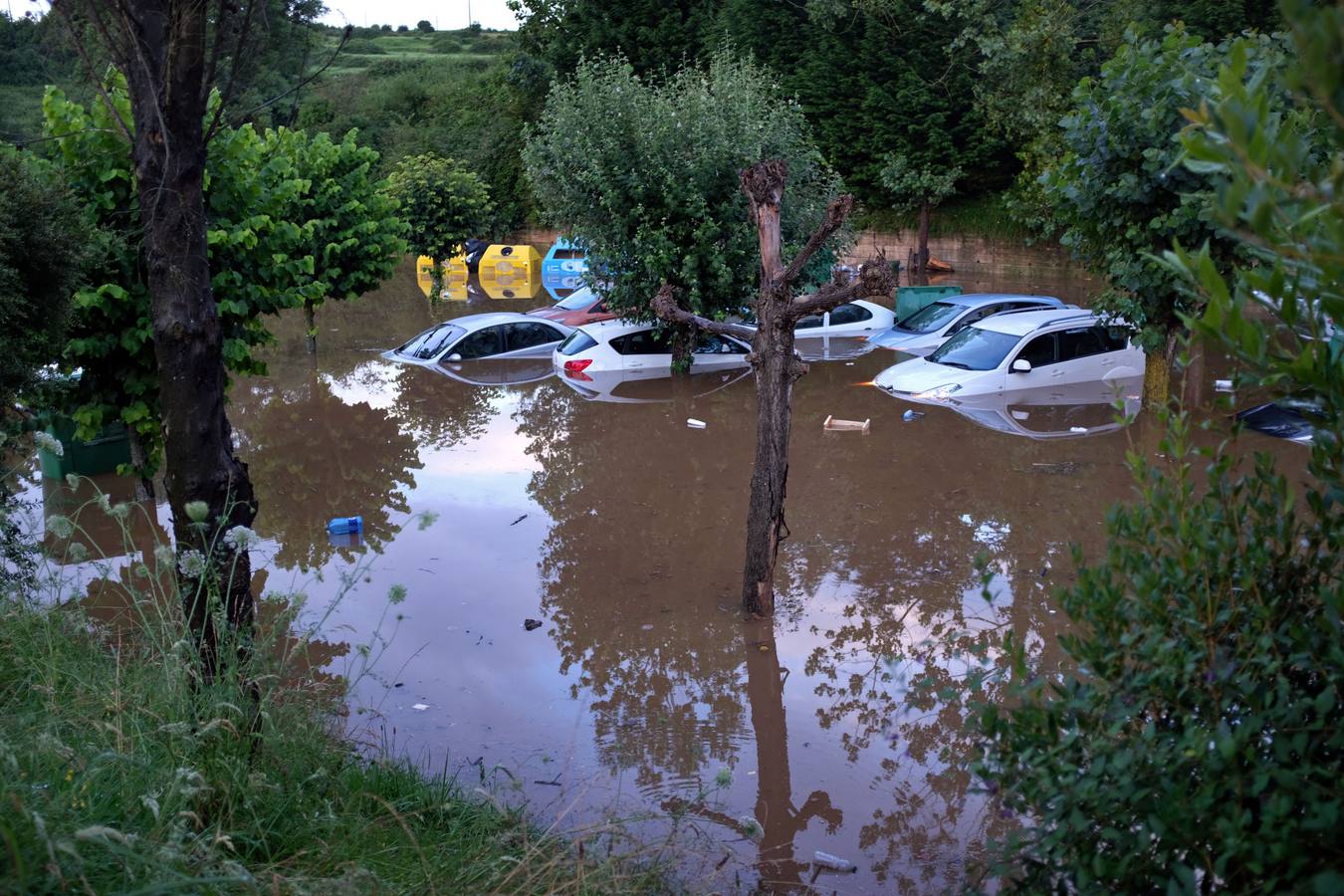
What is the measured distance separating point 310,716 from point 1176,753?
4.05 m

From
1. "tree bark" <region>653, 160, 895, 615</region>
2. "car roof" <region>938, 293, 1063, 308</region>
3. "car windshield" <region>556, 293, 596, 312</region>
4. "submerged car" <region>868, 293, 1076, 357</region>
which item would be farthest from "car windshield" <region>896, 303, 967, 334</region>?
"tree bark" <region>653, 160, 895, 615</region>

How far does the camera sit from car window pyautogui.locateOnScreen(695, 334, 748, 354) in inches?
789

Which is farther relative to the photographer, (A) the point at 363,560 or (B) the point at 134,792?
(A) the point at 363,560

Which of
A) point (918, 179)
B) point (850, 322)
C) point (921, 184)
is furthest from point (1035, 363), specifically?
point (918, 179)

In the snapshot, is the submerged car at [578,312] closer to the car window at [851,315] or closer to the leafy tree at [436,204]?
the leafy tree at [436,204]

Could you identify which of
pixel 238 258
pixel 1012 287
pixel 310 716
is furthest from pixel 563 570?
pixel 1012 287

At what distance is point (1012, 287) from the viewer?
3145 centimetres

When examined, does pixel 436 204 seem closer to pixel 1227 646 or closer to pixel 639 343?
pixel 639 343

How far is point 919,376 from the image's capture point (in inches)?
704

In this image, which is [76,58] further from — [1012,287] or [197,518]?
[1012,287]

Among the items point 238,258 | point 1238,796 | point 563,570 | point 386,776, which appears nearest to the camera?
point 1238,796

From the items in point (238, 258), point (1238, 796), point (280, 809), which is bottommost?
point (280, 809)

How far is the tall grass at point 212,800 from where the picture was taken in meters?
2.96

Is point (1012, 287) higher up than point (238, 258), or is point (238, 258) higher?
point (238, 258)
